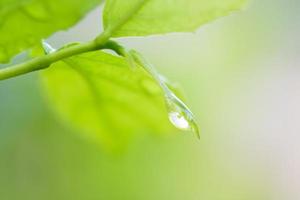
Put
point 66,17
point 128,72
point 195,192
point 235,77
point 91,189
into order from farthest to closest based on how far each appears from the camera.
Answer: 1. point 235,77
2. point 195,192
3. point 91,189
4. point 128,72
5. point 66,17

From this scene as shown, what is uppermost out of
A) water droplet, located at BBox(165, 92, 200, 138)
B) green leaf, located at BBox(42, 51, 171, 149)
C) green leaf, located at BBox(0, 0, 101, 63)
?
→ green leaf, located at BBox(42, 51, 171, 149)

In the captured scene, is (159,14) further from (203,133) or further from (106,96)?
(203,133)

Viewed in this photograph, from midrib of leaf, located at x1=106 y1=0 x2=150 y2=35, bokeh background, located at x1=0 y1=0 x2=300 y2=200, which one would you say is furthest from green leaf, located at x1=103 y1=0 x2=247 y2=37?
bokeh background, located at x1=0 y1=0 x2=300 y2=200

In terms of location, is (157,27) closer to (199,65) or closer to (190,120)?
(190,120)

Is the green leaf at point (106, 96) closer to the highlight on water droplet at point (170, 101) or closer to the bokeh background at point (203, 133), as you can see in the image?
the highlight on water droplet at point (170, 101)

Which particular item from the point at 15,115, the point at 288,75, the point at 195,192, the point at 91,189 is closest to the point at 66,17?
the point at 15,115

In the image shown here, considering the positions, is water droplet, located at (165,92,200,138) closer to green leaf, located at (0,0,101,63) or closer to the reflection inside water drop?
the reflection inside water drop
